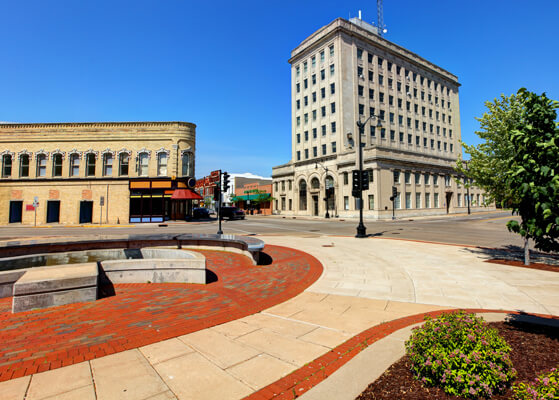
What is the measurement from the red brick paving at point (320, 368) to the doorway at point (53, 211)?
39.5 metres

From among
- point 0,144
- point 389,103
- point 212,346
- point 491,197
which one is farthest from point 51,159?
point 389,103

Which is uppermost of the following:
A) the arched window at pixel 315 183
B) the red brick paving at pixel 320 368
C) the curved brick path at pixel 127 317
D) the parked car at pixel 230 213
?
the arched window at pixel 315 183

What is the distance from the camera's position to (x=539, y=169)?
3.10m

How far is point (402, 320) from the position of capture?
15.5 feet

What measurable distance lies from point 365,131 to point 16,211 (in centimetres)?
4852

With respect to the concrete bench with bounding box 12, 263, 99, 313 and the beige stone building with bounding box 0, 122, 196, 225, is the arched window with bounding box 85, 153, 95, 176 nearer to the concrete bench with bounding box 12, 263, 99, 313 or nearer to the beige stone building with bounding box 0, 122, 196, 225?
the beige stone building with bounding box 0, 122, 196, 225

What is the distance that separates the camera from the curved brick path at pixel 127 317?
3.67 m

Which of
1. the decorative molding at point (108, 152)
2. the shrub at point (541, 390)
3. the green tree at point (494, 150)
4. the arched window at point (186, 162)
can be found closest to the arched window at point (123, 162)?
the decorative molding at point (108, 152)

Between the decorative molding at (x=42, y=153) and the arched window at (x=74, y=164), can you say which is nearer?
the decorative molding at (x=42, y=153)

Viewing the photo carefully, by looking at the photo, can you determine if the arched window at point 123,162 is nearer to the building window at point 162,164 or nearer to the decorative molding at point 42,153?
the building window at point 162,164

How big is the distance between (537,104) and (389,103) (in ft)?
168

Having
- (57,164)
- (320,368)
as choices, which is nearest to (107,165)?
(57,164)

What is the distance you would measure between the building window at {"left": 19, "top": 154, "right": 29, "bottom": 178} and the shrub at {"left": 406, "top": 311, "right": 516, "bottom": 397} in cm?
4380

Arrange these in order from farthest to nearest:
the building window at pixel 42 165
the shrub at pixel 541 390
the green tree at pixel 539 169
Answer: the building window at pixel 42 165
the green tree at pixel 539 169
the shrub at pixel 541 390
